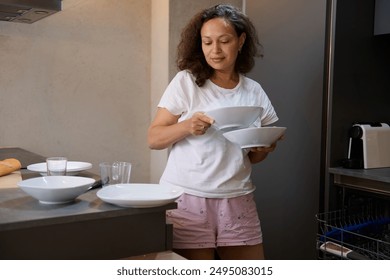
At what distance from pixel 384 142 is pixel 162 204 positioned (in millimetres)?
1378

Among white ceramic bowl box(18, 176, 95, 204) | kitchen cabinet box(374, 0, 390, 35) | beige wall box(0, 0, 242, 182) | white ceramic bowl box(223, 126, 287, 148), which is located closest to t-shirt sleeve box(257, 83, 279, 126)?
white ceramic bowl box(223, 126, 287, 148)

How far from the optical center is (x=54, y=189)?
1.25 metres

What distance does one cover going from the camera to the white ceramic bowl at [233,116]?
154 cm

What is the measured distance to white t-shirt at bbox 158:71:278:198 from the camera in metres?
1.62

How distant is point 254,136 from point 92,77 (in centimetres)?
185

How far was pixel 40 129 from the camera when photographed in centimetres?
300

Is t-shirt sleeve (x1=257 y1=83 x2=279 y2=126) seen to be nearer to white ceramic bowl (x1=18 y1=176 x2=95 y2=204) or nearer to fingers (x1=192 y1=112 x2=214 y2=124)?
fingers (x1=192 y1=112 x2=214 y2=124)

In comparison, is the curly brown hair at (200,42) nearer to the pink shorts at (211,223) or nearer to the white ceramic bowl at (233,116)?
the white ceramic bowl at (233,116)

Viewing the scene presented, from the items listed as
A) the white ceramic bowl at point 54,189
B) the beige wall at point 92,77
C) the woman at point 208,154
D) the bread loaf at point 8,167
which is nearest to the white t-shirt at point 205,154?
the woman at point 208,154

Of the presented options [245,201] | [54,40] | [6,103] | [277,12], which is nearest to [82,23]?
[54,40]

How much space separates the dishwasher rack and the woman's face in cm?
73

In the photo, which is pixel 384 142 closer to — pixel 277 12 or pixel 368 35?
pixel 368 35

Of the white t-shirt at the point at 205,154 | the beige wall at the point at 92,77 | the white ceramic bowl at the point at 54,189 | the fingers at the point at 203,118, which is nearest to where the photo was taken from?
the white ceramic bowl at the point at 54,189

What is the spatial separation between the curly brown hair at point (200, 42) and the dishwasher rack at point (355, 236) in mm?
712
